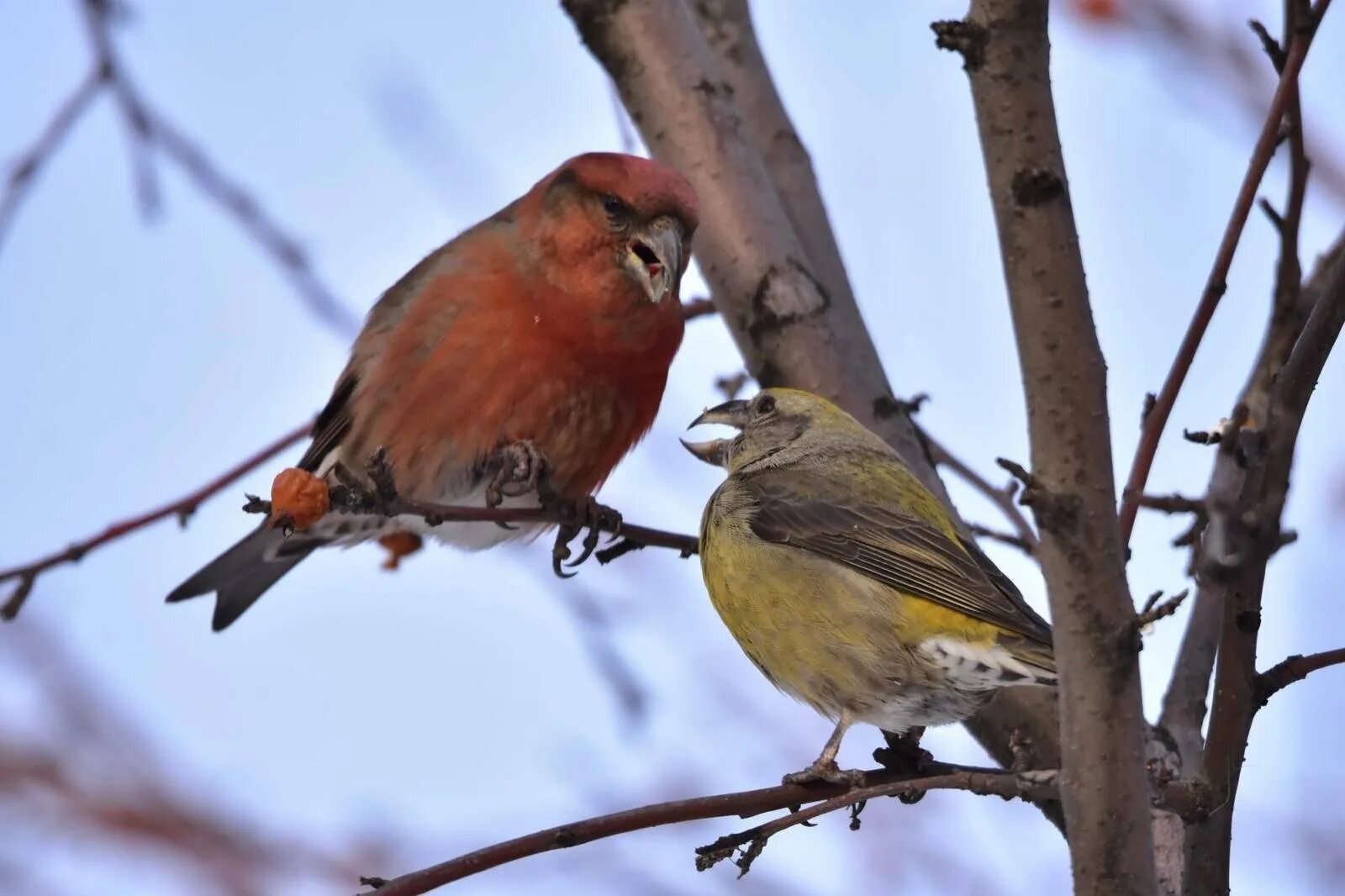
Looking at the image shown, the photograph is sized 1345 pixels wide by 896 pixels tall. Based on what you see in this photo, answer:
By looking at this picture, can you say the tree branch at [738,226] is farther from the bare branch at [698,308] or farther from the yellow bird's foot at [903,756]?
the yellow bird's foot at [903,756]

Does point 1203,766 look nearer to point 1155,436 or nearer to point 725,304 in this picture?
point 1155,436

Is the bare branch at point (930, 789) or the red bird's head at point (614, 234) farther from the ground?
the red bird's head at point (614, 234)

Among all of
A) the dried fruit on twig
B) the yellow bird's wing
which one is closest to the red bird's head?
the yellow bird's wing

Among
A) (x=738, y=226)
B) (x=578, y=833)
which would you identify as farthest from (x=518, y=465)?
(x=578, y=833)

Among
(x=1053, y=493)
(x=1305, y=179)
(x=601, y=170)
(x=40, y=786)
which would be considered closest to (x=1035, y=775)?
(x=1053, y=493)

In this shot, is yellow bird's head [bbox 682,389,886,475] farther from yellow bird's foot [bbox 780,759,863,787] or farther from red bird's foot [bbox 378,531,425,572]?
yellow bird's foot [bbox 780,759,863,787]

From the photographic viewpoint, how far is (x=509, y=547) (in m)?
4.97

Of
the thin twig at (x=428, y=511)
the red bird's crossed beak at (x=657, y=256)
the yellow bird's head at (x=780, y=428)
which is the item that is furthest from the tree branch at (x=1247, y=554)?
the red bird's crossed beak at (x=657, y=256)

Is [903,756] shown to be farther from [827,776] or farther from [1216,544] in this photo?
[1216,544]

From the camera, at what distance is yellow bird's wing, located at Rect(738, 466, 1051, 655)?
3.43 meters

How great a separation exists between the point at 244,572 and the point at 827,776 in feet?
8.85

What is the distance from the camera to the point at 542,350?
435 cm

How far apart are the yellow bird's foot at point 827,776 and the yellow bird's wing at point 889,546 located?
585mm

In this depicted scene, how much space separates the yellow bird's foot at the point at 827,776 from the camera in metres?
2.89
